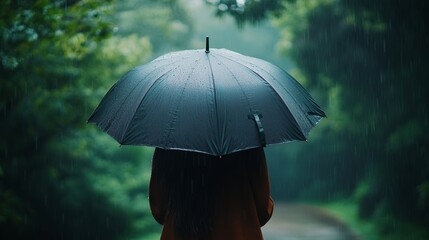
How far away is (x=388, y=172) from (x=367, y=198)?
77.3 inches

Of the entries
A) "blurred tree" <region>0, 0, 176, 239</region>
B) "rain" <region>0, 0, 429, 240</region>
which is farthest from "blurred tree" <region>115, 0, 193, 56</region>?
"blurred tree" <region>0, 0, 176, 239</region>

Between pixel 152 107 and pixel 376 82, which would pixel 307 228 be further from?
pixel 152 107

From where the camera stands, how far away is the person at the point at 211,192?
9.87 feet

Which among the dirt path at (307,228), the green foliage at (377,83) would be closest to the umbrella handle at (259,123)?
the green foliage at (377,83)

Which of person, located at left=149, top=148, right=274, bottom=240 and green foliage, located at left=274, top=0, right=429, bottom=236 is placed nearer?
person, located at left=149, top=148, right=274, bottom=240

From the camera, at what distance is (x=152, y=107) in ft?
9.95

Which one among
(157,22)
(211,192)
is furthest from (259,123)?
(157,22)

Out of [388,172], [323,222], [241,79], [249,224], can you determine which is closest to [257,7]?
[241,79]

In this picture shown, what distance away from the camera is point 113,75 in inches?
418

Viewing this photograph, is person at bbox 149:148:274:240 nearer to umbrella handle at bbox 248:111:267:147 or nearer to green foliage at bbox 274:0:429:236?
umbrella handle at bbox 248:111:267:147

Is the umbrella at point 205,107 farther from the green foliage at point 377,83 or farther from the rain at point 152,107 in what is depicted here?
the green foliage at point 377,83

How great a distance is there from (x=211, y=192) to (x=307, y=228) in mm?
10067

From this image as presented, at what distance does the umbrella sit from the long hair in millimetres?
218

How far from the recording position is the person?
9.87 feet
